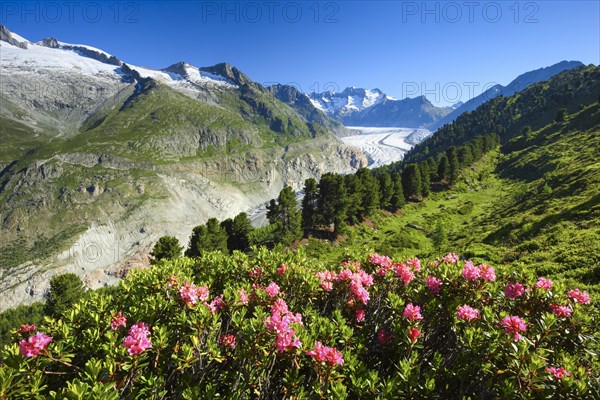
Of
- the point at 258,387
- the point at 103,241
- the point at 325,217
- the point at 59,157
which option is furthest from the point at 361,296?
the point at 59,157

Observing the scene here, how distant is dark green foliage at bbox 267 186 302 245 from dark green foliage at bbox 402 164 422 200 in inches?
1184

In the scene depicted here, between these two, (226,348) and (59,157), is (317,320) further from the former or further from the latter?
(59,157)

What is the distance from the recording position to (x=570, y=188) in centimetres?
4131

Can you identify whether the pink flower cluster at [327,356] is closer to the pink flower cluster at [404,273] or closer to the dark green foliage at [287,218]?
the pink flower cluster at [404,273]

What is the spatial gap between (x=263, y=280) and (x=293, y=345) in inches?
Result: 152

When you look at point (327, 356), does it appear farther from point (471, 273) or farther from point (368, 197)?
point (368, 197)

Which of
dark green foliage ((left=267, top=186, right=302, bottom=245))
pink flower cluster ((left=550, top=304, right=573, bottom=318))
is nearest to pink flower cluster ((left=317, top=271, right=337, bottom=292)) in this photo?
pink flower cluster ((left=550, top=304, right=573, bottom=318))

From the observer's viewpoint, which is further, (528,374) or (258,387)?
(258,387)

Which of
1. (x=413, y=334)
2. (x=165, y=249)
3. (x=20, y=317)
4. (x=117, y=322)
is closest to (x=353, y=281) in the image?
(x=413, y=334)

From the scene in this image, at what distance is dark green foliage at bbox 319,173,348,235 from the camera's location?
5409cm

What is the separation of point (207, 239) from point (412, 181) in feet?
159

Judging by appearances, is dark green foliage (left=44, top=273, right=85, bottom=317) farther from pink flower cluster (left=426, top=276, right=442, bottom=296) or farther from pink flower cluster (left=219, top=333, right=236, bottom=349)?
pink flower cluster (left=426, top=276, right=442, bottom=296)

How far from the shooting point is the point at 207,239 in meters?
52.7

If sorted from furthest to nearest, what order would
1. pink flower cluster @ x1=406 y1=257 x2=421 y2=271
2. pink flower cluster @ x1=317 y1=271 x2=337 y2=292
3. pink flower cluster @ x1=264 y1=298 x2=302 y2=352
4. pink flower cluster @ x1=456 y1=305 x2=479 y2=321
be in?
pink flower cluster @ x1=406 y1=257 x2=421 y2=271 → pink flower cluster @ x1=317 y1=271 x2=337 y2=292 → pink flower cluster @ x1=456 y1=305 x2=479 y2=321 → pink flower cluster @ x1=264 y1=298 x2=302 y2=352
